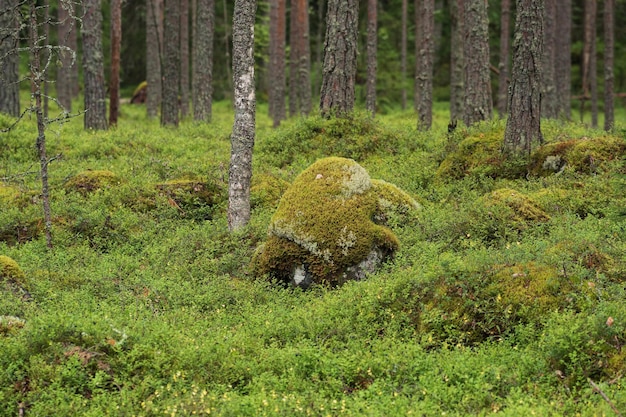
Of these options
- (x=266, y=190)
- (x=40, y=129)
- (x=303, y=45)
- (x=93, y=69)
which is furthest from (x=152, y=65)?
(x=40, y=129)

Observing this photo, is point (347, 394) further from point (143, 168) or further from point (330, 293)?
point (143, 168)

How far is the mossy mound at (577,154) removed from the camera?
12586 mm

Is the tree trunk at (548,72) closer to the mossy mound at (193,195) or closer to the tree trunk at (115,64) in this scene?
the tree trunk at (115,64)

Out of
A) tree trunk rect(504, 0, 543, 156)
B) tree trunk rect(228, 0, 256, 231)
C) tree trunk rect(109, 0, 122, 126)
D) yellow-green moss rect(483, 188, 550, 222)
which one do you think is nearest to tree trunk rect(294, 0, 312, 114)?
tree trunk rect(109, 0, 122, 126)

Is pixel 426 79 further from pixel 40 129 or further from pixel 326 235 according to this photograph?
pixel 40 129

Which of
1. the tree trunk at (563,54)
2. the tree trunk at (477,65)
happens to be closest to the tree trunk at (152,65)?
the tree trunk at (477,65)

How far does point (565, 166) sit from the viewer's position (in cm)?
1261

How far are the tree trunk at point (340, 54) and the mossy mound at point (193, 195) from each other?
4406mm

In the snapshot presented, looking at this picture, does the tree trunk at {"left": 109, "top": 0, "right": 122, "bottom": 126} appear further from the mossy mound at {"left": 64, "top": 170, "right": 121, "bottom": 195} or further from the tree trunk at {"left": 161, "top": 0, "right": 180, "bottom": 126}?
the mossy mound at {"left": 64, "top": 170, "right": 121, "bottom": 195}

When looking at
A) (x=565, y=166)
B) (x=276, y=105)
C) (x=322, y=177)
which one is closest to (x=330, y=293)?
(x=322, y=177)

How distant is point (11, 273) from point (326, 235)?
4430mm

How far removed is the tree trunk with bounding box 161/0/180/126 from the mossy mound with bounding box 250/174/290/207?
1070 cm

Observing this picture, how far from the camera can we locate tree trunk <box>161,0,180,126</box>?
23.6 m

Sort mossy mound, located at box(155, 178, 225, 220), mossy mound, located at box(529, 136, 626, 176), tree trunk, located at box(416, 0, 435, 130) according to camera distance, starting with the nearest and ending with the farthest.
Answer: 1. mossy mound, located at box(529, 136, 626, 176)
2. mossy mound, located at box(155, 178, 225, 220)
3. tree trunk, located at box(416, 0, 435, 130)
